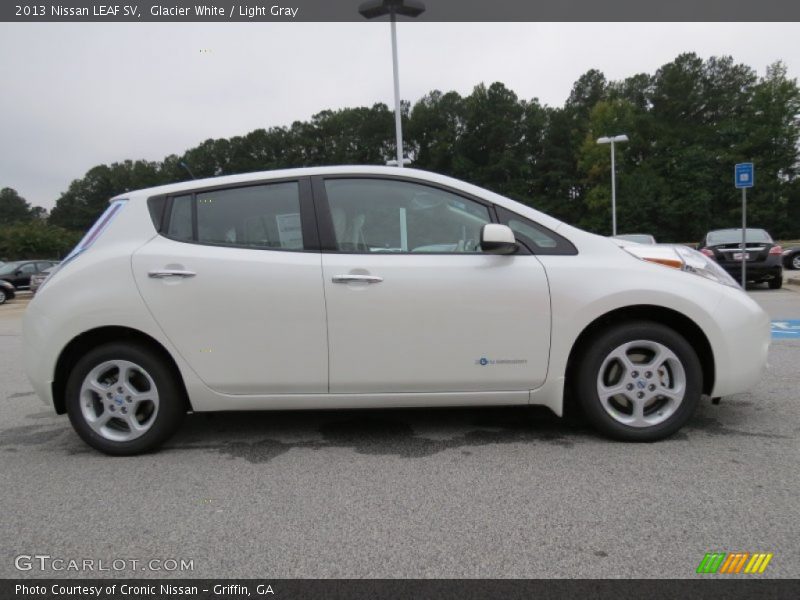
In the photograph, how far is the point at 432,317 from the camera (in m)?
3.20

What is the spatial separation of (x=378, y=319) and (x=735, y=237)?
12902 millimetres

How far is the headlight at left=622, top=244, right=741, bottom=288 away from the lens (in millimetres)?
3330

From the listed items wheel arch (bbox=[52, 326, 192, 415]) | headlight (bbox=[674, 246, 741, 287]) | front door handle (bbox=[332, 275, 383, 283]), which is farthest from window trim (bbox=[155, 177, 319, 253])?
headlight (bbox=[674, 246, 741, 287])

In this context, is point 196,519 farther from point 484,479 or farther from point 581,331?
point 581,331

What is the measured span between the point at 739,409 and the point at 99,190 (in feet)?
307

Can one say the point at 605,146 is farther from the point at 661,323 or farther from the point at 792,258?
the point at 661,323

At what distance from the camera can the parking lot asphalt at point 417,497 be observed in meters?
2.18

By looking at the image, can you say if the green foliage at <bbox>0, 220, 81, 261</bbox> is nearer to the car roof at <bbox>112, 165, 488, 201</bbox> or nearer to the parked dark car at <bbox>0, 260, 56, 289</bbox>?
the parked dark car at <bbox>0, 260, 56, 289</bbox>

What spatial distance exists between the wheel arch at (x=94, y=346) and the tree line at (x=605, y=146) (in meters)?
42.8

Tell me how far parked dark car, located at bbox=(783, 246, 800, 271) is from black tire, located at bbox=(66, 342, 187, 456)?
71.5 feet

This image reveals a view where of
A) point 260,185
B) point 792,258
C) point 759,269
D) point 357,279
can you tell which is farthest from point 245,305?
point 792,258

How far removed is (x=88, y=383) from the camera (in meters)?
3.31

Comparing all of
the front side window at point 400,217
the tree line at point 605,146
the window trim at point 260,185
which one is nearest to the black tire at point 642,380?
the front side window at point 400,217

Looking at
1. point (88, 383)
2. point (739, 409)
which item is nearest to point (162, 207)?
point (88, 383)
